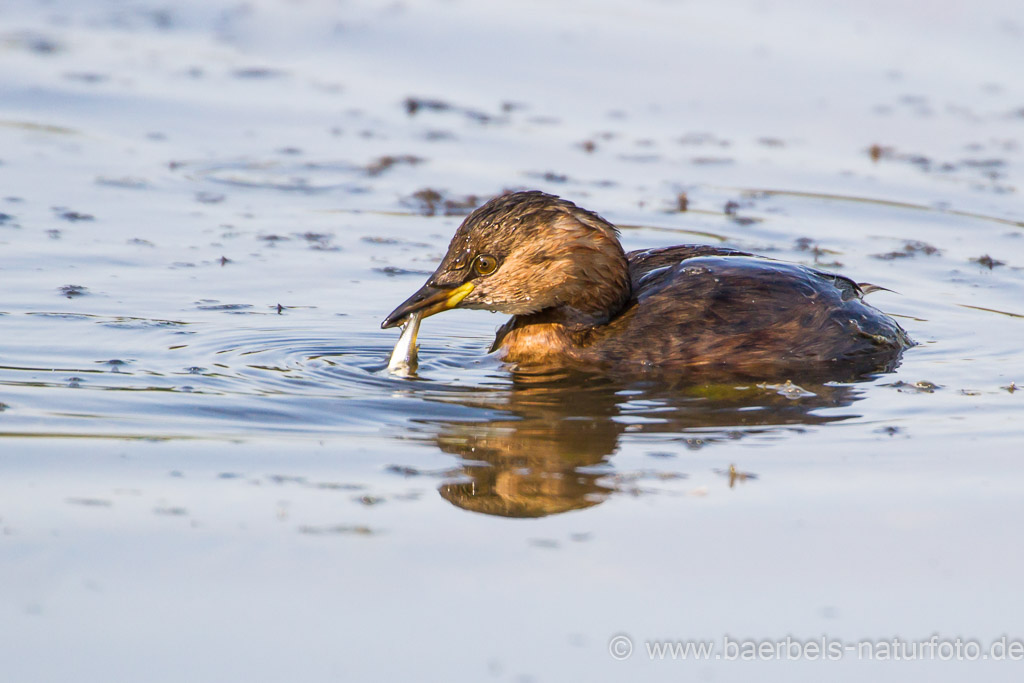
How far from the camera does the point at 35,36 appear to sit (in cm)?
1461

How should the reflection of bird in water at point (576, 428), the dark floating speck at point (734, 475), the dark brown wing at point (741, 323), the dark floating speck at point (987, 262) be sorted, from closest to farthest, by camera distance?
the reflection of bird in water at point (576, 428), the dark floating speck at point (734, 475), the dark brown wing at point (741, 323), the dark floating speck at point (987, 262)

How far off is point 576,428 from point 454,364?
1294 millimetres

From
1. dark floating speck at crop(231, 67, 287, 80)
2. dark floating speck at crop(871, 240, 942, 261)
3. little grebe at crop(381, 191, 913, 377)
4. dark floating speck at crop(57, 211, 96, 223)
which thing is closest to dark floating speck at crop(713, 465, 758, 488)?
little grebe at crop(381, 191, 913, 377)

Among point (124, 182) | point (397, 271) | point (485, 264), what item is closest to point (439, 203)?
point (397, 271)

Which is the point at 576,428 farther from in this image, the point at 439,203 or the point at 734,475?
the point at 439,203

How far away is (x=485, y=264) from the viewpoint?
7414mm

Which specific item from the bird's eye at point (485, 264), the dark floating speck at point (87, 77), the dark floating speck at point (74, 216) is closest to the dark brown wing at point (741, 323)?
the bird's eye at point (485, 264)

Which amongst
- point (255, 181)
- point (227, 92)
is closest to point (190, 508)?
point (255, 181)

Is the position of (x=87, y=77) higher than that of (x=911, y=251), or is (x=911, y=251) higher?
(x=87, y=77)

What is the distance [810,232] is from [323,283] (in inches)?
139

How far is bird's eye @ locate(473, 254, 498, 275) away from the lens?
24.3 ft

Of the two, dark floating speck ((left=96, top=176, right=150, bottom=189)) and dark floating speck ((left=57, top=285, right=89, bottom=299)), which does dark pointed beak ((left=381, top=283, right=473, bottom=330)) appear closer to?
dark floating speck ((left=57, top=285, right=89, bottom=299))

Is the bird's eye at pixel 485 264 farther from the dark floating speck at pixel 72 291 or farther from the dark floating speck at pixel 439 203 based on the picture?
the dark floating speck at pixel 439 203

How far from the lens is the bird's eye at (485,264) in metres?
7.40
